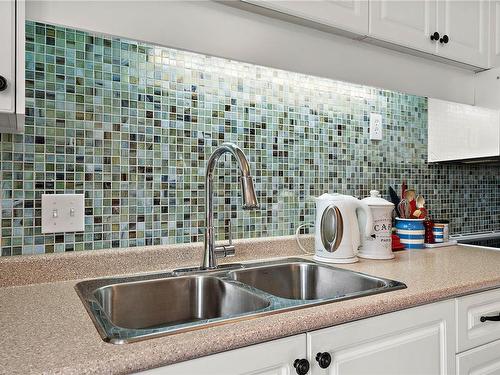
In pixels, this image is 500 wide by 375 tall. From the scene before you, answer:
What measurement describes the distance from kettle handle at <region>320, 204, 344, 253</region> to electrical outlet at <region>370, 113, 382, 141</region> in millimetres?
596

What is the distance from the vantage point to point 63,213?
1185 millimetres

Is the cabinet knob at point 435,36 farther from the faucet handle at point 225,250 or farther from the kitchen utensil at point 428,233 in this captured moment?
the faucet handle at point 225,250

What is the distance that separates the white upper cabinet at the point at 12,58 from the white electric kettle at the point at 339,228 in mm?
988

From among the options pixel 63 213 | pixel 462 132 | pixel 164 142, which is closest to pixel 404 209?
pixel 462 132

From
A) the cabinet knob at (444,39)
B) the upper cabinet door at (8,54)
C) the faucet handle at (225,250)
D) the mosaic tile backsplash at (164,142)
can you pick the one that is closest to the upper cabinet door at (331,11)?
the mosaic tile backsplash at (164,142)

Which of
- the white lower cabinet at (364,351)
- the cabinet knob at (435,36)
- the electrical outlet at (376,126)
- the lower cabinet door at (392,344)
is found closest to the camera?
the white lower cabinet at (364,351)

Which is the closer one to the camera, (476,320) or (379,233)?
(476,320)

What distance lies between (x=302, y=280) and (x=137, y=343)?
805 mm

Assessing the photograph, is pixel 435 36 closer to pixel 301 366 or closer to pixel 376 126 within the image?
pixel 376 126

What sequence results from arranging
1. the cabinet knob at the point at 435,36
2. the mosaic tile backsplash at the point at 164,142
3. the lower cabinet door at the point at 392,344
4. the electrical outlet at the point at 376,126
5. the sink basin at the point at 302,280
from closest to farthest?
the lower cabinet door at the point at 392,344
the mosaic tile backsplash at the point at 164,142
the sink basin at the point at 302,280
the cabinet knob at the point at 435,36
the electrical outlet at the point at 376,126

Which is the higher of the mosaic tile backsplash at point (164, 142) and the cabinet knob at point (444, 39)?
the cabinet knob at point (444, 39)

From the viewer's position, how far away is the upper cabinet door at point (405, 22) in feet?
4.63

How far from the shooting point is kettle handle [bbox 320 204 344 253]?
139 cm

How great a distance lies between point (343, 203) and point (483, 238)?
3.85 ft
